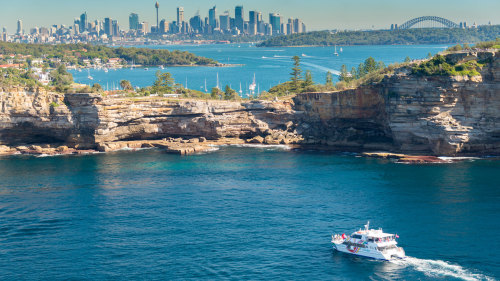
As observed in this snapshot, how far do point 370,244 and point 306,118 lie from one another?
48.2 m

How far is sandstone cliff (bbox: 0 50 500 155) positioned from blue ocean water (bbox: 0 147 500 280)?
616 centimetres

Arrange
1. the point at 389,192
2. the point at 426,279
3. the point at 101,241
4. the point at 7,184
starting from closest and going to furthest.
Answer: the point at 426,279 < the point at 101,241 < the point at 389,192 < the point at 7,184

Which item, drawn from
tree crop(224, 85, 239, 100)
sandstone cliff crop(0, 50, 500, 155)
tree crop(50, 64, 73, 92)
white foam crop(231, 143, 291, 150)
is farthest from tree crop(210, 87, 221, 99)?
tree crop(50, 64, 73, 92)

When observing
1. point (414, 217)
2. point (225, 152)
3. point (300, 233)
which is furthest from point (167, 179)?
point (414, 217)

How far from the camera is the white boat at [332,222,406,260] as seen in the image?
43.2 metres

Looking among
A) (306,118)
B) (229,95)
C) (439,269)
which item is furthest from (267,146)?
(439,269)

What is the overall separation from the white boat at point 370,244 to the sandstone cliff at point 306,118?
34789mm

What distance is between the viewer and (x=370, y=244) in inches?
1730

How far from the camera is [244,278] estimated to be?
40.1 meters

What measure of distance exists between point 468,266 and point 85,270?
2782cm

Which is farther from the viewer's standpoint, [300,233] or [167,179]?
[167,179]

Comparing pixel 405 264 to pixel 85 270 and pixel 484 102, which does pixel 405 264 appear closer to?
pixel 85 270

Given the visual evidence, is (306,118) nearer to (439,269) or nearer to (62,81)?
(439,269)

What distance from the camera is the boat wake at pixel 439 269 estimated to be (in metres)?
39.2
